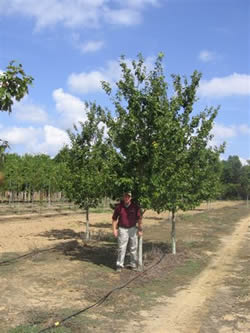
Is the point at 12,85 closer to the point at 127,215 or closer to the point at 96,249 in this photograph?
the point at 127,215

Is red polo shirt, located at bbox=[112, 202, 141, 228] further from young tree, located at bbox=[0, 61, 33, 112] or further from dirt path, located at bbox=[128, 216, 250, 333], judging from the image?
young tree, located at bbox=[0, 61, 33, 112]

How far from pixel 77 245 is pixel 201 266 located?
5.09 metres

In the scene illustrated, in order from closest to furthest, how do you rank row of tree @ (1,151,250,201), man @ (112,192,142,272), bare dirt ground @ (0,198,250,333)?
bare dirt ground @ (0,198,250,333), man @ (112,192,142,272), row of tree @ (1,151,250,201)

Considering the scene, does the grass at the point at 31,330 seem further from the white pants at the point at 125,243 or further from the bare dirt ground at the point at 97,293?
the white pants at the point at 125,243

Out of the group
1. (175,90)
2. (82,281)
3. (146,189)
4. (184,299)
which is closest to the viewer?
(184,299)

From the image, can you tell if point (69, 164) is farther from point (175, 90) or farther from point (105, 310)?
point (105, 310)

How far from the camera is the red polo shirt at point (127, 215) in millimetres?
9234

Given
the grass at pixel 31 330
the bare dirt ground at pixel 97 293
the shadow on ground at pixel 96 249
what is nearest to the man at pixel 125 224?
the bare dirt ground at pixel 97 293

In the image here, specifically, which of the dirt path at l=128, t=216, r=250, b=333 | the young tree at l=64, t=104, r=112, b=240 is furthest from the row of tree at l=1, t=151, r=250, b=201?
the dirt path at l=128, t=216, r=250, b=333

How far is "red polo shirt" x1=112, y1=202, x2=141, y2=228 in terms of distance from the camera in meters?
9.23

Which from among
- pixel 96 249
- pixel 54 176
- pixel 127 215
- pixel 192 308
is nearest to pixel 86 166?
pixel 96 249

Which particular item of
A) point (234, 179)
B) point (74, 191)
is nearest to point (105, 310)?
point (74, 191)

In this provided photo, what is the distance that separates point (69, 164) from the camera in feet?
48.9

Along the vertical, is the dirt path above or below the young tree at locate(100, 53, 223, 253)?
below
